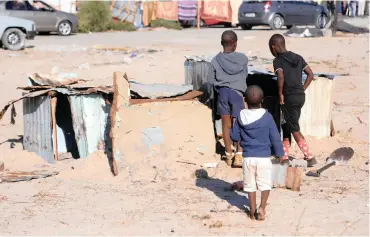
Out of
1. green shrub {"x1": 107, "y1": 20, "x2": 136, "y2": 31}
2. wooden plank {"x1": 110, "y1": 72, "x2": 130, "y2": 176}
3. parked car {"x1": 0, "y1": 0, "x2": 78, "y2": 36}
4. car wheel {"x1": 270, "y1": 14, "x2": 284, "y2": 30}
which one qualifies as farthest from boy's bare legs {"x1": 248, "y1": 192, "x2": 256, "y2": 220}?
green shrub {"x1": 107, "y1": 20, "x2": 136, "y2": 31}

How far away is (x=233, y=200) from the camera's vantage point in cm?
692

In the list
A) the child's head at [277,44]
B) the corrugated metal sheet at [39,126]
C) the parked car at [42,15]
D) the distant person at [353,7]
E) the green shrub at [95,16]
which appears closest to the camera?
the child's head at [277,44]

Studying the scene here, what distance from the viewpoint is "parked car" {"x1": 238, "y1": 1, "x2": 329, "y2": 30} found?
2922 cm

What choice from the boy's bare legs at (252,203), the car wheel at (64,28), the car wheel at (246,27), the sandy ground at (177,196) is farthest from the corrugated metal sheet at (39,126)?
the car wheel at (246,27)

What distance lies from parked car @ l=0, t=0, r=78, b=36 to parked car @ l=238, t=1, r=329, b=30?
714cm

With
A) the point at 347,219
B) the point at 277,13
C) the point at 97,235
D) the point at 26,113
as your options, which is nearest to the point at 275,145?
the point at 347,219

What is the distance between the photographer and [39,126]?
8.76m

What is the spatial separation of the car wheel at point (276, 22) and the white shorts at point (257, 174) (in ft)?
77.6

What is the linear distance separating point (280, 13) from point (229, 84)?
22.0m

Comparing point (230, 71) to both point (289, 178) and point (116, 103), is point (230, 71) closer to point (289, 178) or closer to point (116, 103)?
point (116, 103)

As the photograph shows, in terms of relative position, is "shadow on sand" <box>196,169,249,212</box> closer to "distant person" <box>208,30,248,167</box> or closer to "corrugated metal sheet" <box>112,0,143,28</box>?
"distant person" <box>208,30,248,167</box>

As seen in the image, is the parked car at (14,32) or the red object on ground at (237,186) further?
the parked car at (14,32)

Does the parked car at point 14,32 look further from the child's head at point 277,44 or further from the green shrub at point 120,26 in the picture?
the child's head at point 277,44

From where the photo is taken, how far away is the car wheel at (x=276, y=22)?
2936 centimetres
